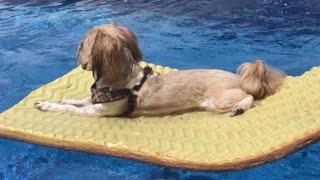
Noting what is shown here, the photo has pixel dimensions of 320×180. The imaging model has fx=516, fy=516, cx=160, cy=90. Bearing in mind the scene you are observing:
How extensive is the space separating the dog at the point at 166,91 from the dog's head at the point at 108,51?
0.01 m

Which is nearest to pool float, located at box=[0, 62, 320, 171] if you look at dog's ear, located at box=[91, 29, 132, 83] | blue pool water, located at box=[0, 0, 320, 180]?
blue pool water, located at box=[0, 0, 320, 180]

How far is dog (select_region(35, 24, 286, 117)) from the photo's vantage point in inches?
195

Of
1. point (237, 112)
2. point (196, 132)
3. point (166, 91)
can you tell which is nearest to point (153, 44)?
point (166, 91)

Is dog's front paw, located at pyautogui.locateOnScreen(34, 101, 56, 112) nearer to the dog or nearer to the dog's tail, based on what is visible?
the dog

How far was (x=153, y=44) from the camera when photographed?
8734 millimetres

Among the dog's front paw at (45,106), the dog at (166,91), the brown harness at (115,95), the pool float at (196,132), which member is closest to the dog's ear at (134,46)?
the dog at (166,91)

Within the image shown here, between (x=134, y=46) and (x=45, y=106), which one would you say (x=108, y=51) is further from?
(x=45, y=106)

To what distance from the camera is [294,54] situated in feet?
26.1

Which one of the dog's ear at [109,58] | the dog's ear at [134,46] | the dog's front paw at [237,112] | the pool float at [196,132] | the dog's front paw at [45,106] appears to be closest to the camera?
the pool float at [196,132]

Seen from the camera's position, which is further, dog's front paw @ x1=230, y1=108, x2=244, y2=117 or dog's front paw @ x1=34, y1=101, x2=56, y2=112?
dog's front paw @ x1=34, y1=101, x2=56, y2=112

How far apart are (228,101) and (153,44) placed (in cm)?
393

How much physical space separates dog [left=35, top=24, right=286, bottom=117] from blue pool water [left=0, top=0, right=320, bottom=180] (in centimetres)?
56

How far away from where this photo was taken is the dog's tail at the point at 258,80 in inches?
195

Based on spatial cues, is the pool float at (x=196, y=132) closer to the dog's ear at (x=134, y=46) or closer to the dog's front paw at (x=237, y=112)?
the dog's front paw at (x=237, y=112)
